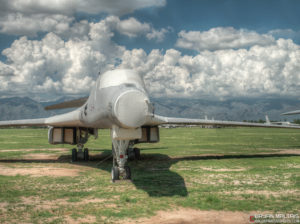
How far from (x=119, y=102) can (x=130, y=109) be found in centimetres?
35

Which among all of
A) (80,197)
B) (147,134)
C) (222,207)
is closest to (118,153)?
(80,197)

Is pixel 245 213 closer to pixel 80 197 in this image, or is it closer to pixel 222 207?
pixel 222 207

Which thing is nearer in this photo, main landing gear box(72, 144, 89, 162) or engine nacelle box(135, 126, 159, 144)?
engine nacelle box(135, 126, 159, 144)

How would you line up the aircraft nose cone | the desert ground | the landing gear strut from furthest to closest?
the landing gear strut
the aircraft nose cone
the desert ground

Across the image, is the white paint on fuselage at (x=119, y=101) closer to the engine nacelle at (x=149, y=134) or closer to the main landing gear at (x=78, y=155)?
the engine nacelle at (x=149, y=134)

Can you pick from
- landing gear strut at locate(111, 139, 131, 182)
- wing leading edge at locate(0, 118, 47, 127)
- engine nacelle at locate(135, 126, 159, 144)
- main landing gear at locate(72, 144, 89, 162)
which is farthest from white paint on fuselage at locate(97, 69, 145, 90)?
wing leading edge at locate(0, 118, 47, 127)

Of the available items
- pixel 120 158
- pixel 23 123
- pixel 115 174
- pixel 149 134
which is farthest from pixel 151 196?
pixel 23 123

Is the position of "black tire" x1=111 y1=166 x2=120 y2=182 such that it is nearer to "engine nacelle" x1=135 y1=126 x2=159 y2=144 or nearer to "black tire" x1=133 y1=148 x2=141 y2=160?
"engine nacelle" x1=135 y1=126 x2=159 y2=144

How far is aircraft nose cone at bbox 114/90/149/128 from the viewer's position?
7.95 metres

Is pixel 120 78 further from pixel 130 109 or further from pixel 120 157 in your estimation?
pixel 120 157

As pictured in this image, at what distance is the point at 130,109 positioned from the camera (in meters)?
7.95

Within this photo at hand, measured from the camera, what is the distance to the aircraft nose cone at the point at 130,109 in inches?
313

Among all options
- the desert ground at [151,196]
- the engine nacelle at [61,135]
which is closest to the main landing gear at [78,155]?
the engine nacelle at [61,135]

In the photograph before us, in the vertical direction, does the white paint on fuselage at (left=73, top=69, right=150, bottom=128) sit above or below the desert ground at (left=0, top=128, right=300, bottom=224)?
above
